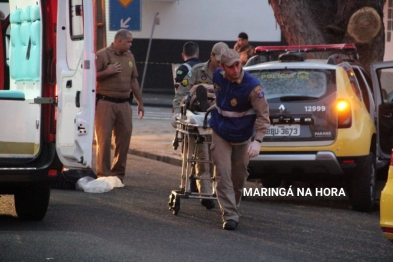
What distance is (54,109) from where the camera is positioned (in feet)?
28.8

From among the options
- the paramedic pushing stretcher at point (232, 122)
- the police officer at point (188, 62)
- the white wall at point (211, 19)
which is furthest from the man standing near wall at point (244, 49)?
the white wall at point (211, 19)

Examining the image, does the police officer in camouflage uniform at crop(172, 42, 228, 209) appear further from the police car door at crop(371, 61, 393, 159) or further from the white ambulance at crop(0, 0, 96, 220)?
the police car door at crop(371, 61, 393, 159)

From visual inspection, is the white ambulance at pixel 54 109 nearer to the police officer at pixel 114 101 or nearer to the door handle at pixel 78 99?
the door handle at pixel 78 99

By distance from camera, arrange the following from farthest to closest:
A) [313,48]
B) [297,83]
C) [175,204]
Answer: [313,48], [297,83], [175,204]

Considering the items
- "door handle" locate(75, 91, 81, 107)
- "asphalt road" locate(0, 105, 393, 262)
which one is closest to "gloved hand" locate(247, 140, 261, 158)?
"asphalt road" locate(0, 105, 393, 262)

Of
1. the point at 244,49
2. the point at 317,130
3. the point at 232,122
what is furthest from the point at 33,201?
the point at 244,49

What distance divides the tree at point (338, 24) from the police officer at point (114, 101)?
2.96 m

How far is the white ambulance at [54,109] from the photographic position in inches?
340

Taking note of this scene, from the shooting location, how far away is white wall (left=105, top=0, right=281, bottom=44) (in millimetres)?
30703

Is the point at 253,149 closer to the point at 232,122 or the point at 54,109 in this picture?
the point at 232,122

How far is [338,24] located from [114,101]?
12.9 feet

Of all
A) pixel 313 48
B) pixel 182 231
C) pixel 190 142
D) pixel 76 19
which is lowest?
pixel 182 231

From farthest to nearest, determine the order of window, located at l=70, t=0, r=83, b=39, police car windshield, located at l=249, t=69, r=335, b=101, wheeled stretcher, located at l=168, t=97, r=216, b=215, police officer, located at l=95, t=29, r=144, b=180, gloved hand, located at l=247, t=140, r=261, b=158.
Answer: police officer, located at l=95, t=29, r=144, b=180
police car windshield, located at l=249, t=69, r=335, b=101
wheeled stretcher, located at l=168, t=97, r=216, b=215
gloved hand, located at l=247, t=140, r=261, b=158
window, located at l=70, t=0, r=83, b=39

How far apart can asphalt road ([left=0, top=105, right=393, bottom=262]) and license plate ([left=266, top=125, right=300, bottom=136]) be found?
0.79m
